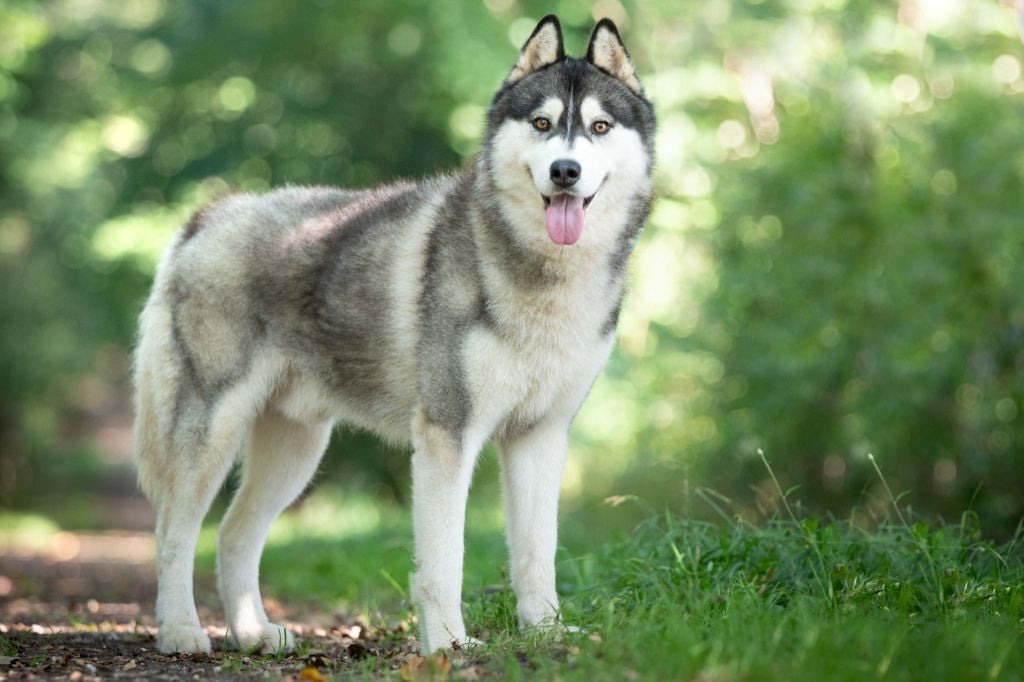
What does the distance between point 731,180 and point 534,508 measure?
6.84 meters

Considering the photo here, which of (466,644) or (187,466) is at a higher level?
(187,466)

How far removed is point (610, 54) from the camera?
4734 mm

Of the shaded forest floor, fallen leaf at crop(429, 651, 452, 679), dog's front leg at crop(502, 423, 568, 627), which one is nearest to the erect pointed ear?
dog's front leg at crop(502, 423, 568, 627)

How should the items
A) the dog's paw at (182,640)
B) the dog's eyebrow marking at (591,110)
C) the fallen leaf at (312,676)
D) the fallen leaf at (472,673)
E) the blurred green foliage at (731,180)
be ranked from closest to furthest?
1. the fallen leaf at (472,673)
2. the fallen leaf at (312,676)
3. the dog's eyebrow marking at (591,110)
4. the dog's paw at (182,640)
5. the blurred green foliage at (731,180)

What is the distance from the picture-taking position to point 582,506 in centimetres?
1240

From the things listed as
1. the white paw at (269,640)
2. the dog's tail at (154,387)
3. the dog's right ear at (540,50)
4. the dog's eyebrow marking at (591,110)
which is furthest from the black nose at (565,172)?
the white paw at (269,640)

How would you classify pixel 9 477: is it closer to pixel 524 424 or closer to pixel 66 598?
pixel 66 598

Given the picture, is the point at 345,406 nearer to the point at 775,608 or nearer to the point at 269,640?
the point at 269,640

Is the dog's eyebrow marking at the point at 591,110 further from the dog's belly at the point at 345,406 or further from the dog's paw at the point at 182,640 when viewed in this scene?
the dog's paw at the point at 182,640

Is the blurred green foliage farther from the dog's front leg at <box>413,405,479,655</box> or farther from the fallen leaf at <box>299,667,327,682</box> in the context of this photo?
the fallen leaf at <box>299,667,327,682</box>

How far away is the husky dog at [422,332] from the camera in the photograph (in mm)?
4418

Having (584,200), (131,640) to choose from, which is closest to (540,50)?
(584,200)

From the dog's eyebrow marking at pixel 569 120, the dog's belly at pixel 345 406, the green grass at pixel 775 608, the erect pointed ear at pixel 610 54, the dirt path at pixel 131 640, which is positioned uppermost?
the erect pointed ear at pixel 610 54

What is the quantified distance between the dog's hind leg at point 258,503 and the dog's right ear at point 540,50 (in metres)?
1.90
